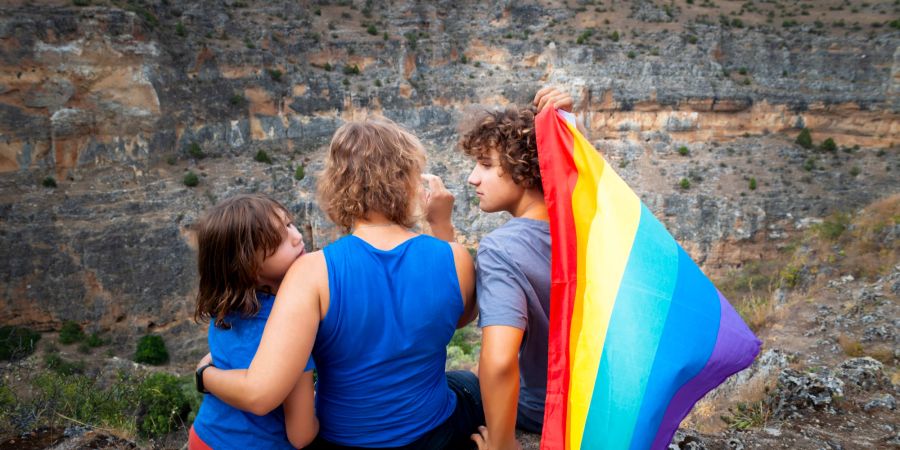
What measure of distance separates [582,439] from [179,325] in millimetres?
23871

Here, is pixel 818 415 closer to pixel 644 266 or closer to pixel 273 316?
pixel 644 266

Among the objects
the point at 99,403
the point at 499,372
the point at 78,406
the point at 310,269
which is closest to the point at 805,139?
the point at 99,403

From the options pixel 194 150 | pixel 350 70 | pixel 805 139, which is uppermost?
pixel 350 70

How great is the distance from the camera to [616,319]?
7.61 ft

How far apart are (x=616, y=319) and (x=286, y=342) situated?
135cm

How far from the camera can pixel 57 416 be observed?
4543 mm

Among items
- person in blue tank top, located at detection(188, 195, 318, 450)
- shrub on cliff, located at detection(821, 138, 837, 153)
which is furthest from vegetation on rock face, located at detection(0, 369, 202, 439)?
shrub on cliff, located at detection(821, 138, 837, 153)

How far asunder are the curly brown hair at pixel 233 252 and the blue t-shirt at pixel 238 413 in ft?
0.15

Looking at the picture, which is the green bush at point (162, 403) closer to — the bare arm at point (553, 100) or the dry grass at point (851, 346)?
the bare arm at point (553, 100)

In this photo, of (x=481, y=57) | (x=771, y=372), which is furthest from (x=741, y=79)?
(x=771, y=372)

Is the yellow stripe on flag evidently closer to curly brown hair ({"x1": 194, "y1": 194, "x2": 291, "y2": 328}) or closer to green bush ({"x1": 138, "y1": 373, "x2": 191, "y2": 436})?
curly brown hair ({"x1": 194, "y1": 194, "x2": 291, "y2": 328})

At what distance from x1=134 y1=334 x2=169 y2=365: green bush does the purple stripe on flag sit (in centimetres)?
2199

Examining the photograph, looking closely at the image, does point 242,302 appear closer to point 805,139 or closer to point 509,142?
point 509,142

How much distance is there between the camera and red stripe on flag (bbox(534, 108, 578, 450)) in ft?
7.64
